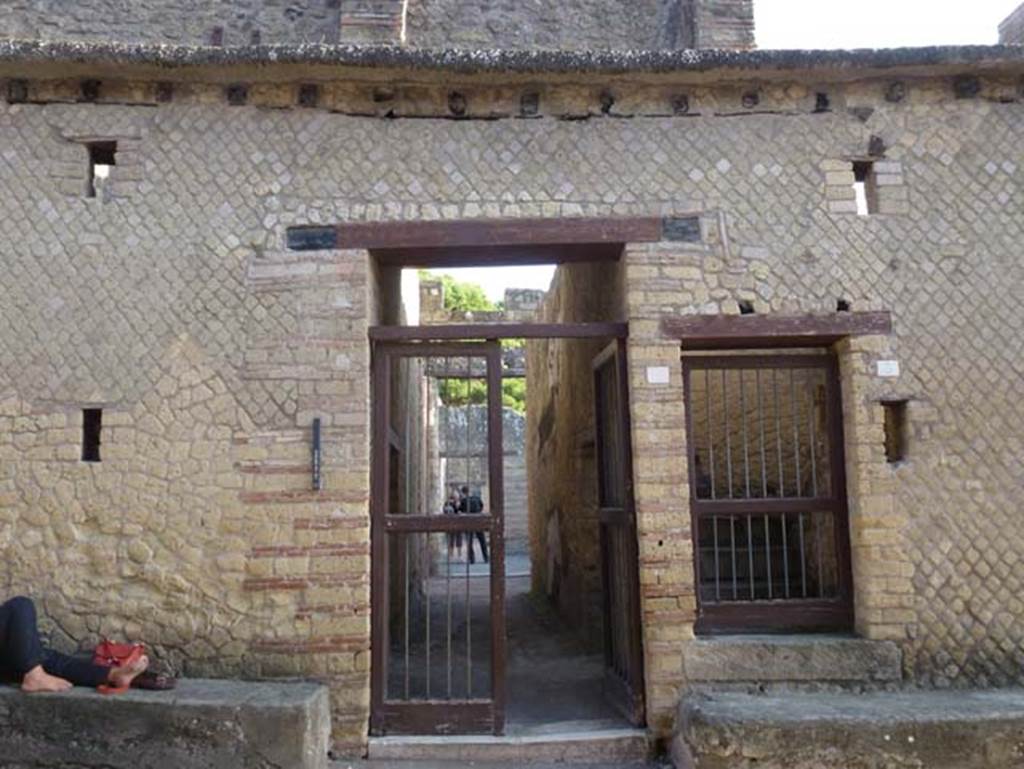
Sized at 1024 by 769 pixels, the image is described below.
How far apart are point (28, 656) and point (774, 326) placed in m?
4.62

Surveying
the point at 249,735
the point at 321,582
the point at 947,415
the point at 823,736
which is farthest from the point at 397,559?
the point at 947,415

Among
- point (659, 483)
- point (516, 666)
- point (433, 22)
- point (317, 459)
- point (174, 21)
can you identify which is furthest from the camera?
point (433, 22)

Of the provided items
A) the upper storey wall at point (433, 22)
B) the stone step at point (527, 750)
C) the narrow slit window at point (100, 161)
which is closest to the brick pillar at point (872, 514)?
the stone step at point (527, 750)

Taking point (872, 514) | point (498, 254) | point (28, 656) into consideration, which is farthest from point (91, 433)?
point (872, 514)

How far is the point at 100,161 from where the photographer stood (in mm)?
5816

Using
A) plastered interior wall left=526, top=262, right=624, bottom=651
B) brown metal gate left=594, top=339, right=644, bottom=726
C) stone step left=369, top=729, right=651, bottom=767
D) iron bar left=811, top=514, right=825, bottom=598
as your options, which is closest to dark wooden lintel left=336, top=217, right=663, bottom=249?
plastered interior wall left=526, top=262, right=624, bottom=651

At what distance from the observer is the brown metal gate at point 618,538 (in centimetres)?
557

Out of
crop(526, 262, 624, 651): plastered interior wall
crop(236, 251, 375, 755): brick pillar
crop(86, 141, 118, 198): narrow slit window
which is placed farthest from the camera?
crop(526, 262, 624, 651): plastered interior wall

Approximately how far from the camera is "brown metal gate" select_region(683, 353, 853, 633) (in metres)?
Result: 5.59

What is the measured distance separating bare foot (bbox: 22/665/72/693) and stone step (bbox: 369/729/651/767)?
1716 millimetres

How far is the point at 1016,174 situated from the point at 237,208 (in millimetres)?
4947

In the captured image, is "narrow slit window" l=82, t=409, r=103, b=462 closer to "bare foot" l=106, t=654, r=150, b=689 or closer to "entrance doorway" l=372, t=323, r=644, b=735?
"bare foot" l=106, t=654, r=150, b=689

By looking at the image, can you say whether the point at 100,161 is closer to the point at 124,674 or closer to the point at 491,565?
the point at 124,674

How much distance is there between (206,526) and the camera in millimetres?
5328
